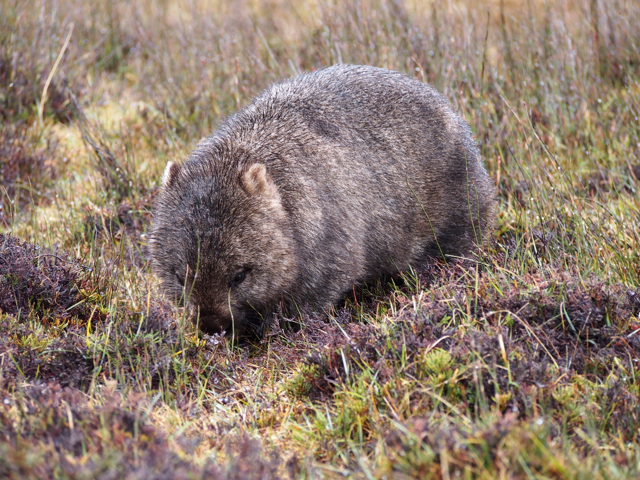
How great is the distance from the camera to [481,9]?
8.80 meters

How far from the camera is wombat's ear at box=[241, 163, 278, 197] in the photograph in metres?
3.74

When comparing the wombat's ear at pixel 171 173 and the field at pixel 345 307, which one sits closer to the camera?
the field at pixel 345 307

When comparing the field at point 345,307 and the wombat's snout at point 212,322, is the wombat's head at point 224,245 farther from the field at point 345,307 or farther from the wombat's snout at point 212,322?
the field at point 345,307

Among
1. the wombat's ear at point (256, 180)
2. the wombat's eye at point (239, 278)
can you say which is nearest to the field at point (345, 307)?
the wombat's eye at point (239, 278)

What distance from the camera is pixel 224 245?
3666 mm

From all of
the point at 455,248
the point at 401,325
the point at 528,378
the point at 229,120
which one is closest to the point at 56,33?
the point at 229,120

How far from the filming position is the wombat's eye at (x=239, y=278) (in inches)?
147

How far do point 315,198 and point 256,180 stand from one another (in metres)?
0.40

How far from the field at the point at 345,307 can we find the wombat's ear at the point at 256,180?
75 centimetres

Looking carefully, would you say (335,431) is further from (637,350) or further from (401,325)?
(637,350)

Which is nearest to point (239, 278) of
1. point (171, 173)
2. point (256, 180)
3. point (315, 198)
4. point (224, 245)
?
point (224, 245)

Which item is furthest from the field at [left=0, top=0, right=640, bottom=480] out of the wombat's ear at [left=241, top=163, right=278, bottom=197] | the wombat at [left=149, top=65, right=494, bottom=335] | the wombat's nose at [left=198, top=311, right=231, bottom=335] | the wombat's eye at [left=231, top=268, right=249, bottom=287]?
the wombat's ear at [left=241, top=163, right=278, bottom=197]

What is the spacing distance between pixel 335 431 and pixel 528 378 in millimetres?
842

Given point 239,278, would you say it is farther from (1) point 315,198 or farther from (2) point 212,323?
(1) point 315,198
